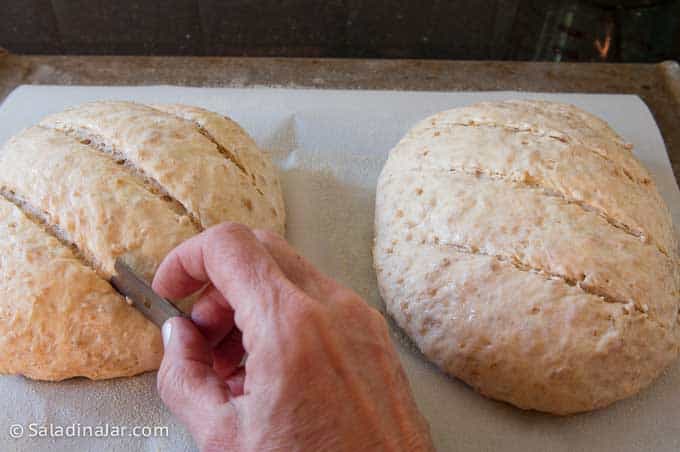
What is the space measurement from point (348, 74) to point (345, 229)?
82 centimetres

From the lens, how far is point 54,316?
3.98 feet

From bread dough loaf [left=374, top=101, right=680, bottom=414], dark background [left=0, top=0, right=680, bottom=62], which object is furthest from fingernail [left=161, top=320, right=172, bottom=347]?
dark background [left=0, top=0, right=680, bottom=62]

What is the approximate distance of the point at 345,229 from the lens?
1.66m

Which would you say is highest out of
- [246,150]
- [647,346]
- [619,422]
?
[246,150]

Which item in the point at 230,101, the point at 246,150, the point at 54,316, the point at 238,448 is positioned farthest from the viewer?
the point at 230,101

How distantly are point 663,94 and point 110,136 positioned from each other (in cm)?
194

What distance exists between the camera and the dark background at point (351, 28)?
266cm

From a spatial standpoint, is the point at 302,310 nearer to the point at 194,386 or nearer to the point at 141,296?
the point at 194,386

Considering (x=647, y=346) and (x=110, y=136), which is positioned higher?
(x=110, y=136)

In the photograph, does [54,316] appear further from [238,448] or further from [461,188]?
[461,188]

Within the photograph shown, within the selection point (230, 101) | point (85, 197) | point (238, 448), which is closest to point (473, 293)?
point (238, 448)

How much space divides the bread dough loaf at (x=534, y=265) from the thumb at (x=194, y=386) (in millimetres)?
555

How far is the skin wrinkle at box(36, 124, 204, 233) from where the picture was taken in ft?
4.38

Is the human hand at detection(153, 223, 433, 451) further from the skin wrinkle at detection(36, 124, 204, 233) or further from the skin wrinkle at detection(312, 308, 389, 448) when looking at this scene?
the skin wrinkle at detection(36, 124, 204, 233)
